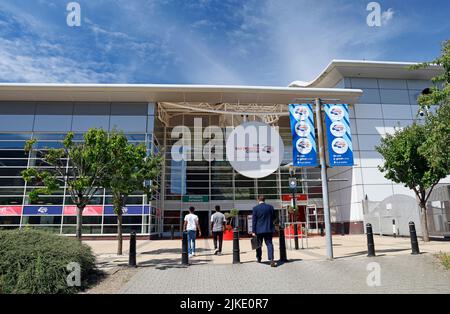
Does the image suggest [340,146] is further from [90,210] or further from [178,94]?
[90,210]

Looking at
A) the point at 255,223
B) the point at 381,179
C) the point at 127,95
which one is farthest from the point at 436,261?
the point at 127,95

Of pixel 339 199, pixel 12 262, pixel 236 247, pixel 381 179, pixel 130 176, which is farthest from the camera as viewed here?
pixel 339 199

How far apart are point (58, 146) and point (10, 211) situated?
18.6 ft

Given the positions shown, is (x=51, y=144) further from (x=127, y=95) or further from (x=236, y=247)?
(x=236, y=247)

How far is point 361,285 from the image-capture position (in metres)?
6.15

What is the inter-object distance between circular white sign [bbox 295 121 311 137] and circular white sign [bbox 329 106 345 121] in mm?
891

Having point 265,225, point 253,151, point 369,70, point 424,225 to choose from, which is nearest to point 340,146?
point 265,225

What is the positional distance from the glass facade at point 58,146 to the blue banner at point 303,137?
14.8 m

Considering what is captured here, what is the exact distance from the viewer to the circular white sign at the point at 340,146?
967 cm

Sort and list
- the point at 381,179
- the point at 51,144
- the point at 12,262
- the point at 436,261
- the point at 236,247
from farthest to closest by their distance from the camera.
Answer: the point at 381,179, the point at 51,144, the point at 236,247, the point at 436,261, the point at 12,262

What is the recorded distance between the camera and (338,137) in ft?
32.0

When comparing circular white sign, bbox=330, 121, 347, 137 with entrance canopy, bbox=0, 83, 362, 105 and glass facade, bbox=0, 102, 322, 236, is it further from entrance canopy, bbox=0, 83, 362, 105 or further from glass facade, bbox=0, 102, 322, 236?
glass facade, bbox=0, 102, 322, 236
